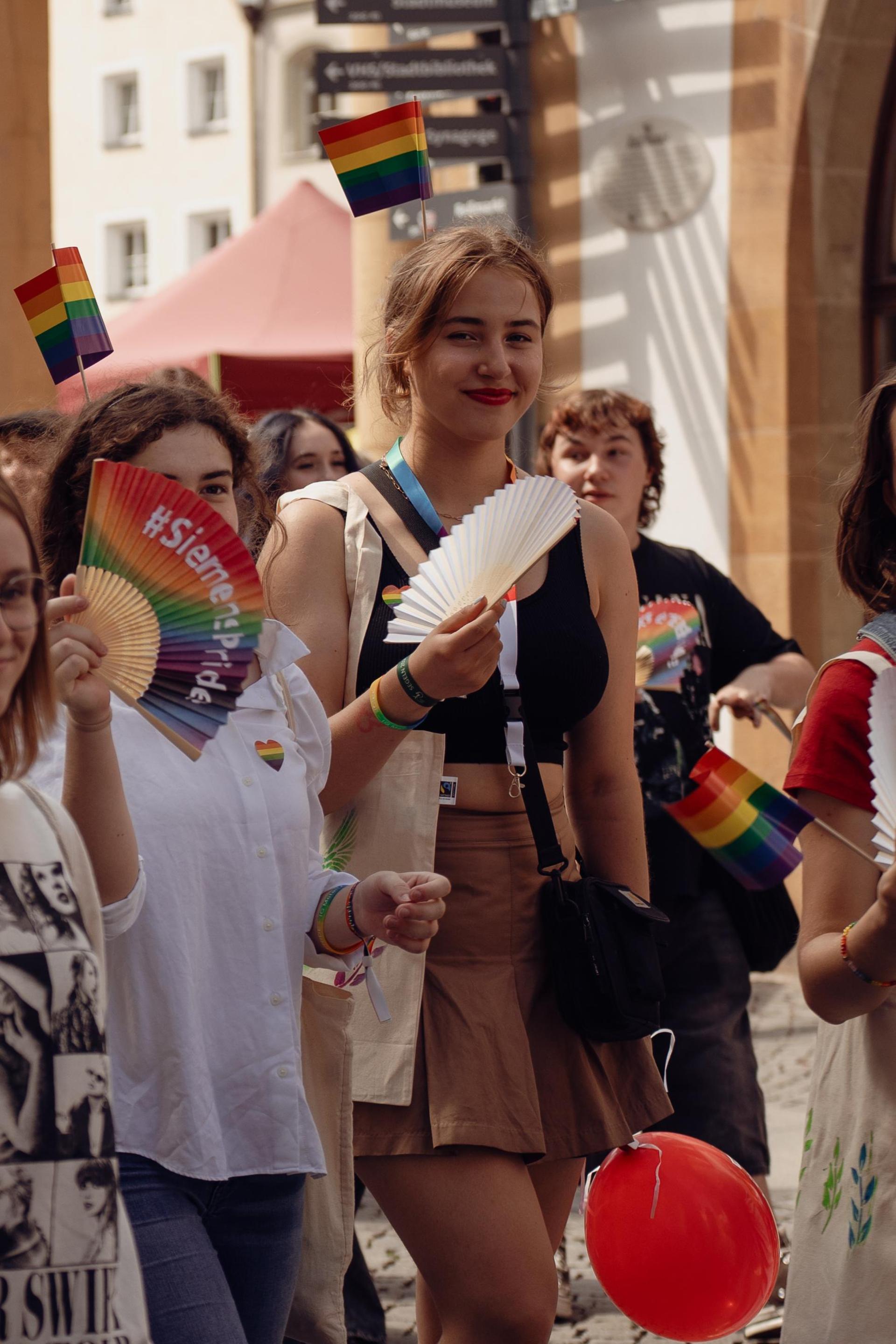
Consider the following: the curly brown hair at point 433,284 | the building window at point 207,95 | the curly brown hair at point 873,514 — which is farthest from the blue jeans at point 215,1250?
the building window at point 207,95

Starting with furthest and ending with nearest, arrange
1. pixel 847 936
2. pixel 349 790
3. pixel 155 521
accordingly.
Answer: pixel 349 790 < pixel 847 936 < pixel 155 521

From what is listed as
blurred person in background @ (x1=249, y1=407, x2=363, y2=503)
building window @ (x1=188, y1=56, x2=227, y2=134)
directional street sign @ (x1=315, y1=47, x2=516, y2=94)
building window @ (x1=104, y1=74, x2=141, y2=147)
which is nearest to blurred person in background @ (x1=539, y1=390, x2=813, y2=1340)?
blurred person in background @ (x1=249, y1=407, x2=363, y2=503)

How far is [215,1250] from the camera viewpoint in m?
2.34

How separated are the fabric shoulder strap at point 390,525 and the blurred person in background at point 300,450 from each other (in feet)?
6.47

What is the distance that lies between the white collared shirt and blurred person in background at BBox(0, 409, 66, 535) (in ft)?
3.06

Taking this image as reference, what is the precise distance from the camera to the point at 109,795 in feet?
6.90

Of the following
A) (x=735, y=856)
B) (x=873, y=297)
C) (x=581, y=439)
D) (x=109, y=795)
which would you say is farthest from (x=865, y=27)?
(x=109, y=795)

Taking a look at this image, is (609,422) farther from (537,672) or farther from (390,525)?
(537,672)

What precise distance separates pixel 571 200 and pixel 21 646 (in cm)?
769

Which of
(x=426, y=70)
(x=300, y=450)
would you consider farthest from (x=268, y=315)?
(x=300, y=450)

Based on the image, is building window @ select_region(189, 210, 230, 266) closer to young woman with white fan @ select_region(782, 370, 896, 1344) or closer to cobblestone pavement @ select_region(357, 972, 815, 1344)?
cobblestone pavement @ select_region(357, 972, 815, 1344)

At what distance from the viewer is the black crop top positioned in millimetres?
2855

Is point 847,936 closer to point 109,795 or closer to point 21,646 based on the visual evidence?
point 109,795

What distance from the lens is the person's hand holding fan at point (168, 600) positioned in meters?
2.19
